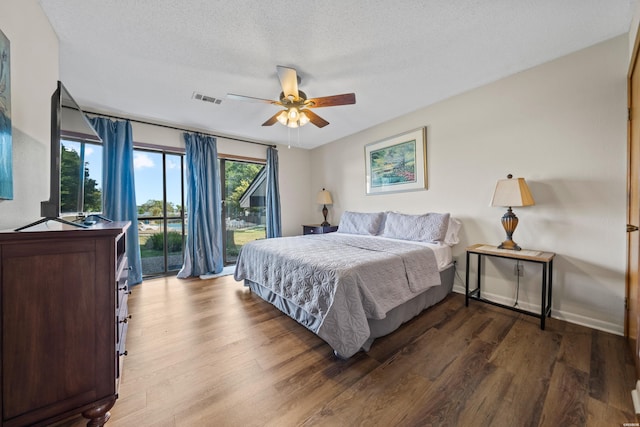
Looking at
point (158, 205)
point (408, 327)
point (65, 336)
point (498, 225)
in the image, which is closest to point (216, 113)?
point (158, 205)

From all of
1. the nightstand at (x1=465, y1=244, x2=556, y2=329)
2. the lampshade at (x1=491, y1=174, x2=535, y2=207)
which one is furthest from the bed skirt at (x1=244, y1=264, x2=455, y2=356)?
the lampshade at (x1=491, y1=174, x2=535, y2=207)

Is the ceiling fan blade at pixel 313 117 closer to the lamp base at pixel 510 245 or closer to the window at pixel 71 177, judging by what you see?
the window at pixel 71 177

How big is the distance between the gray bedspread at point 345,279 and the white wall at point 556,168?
0.94 metres

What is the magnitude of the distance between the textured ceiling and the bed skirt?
2210 millimetres

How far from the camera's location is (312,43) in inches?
75.5

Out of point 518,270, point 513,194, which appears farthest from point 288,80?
point 518,270

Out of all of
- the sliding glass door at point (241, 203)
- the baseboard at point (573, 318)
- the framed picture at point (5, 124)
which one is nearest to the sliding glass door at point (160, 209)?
the sliding glass door at point (241, 203)

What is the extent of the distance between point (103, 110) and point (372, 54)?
350 centimetres

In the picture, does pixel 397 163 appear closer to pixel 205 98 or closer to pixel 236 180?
pixel 205 98

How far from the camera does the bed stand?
65.9 inches

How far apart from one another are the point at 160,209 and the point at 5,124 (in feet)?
9.58

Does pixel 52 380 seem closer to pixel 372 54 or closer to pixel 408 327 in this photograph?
pixel 408 327

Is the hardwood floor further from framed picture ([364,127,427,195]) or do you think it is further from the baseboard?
framed picture ([364,127,427,195])

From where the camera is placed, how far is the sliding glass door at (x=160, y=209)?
142 inches
